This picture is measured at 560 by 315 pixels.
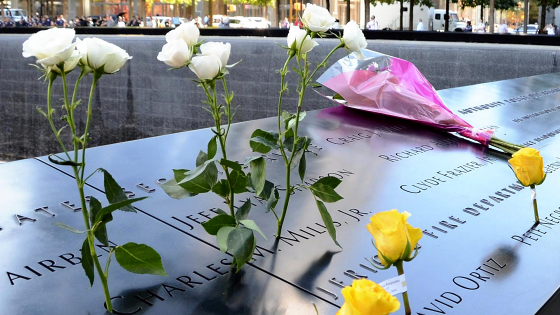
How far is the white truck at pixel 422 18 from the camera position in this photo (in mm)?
37281

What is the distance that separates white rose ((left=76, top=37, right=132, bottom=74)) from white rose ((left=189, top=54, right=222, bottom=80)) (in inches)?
6.5

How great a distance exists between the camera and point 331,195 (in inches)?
65.1

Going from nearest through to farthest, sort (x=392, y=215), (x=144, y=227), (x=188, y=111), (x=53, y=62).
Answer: (x=392, y=215)
(x=53, y=62)
(x=144, y=227)
(x=188, y=111)

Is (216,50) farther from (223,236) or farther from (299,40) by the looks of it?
(223,236)

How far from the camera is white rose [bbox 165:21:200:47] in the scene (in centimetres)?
141

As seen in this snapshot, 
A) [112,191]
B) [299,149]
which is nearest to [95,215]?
[112,191]

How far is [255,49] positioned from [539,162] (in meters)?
8.79

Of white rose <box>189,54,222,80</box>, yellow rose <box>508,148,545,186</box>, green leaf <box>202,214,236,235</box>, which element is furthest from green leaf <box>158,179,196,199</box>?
yellow rose <box>508,148,545,186</box>

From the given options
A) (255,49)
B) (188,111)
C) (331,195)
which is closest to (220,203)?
(331,195)

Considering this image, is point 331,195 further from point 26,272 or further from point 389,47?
point 389,47

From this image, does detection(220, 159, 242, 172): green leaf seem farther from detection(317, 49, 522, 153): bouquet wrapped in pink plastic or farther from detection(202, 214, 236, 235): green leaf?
detection(317, 49, 522, 153): bouquet wrapped in pink plastic

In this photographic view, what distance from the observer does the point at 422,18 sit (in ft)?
130

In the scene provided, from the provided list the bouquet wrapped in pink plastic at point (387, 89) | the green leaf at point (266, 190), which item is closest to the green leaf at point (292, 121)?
the green leaf at point (266, 190)

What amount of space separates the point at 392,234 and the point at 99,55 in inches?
26.8
